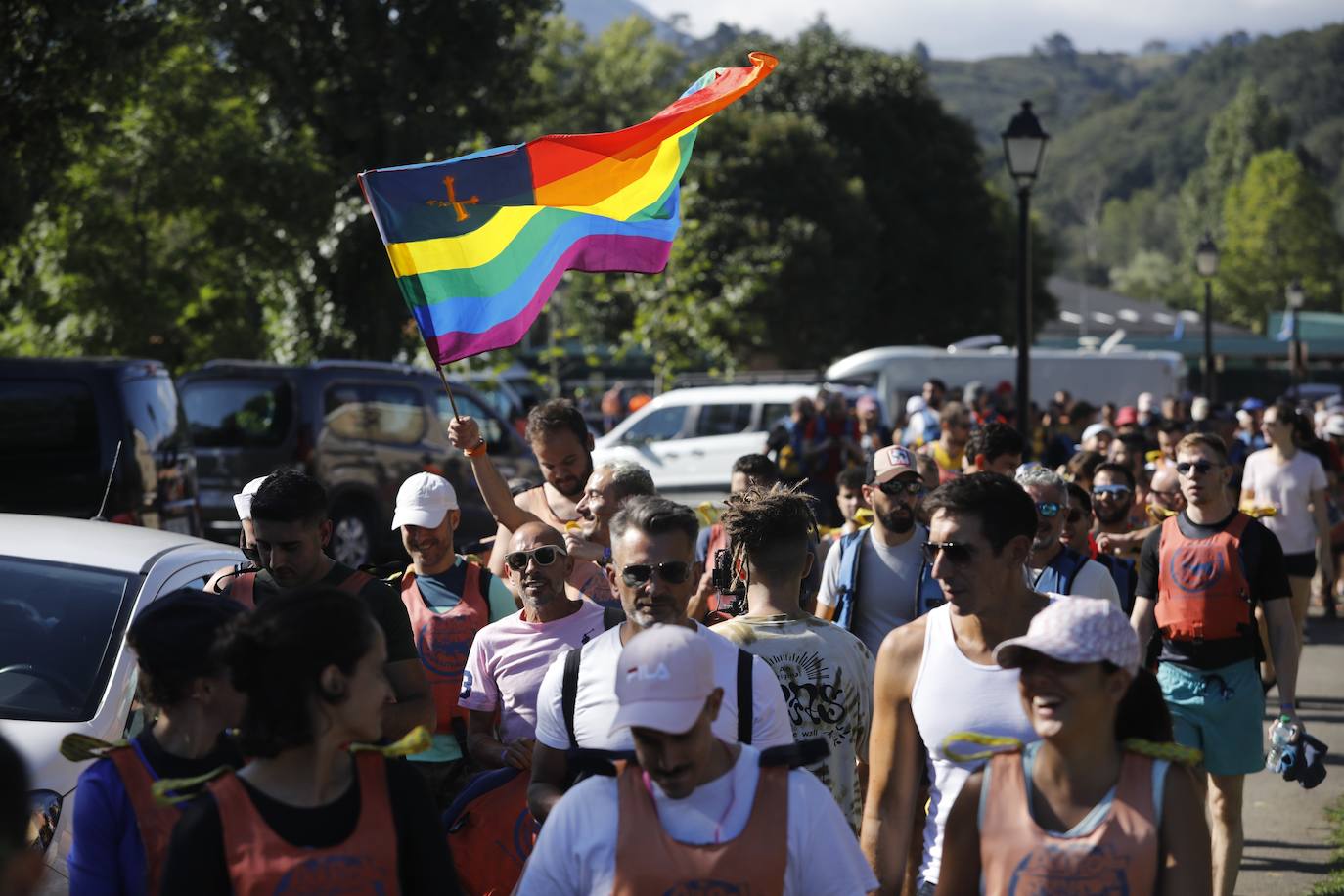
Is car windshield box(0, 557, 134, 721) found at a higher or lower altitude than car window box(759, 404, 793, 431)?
higher

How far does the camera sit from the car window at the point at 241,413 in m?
15.2

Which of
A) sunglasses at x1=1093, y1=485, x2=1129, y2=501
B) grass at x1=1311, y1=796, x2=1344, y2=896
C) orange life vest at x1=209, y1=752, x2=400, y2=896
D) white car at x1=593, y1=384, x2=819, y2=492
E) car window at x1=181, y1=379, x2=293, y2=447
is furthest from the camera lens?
white car at x1=593, y1=384, x2=819, y2=492

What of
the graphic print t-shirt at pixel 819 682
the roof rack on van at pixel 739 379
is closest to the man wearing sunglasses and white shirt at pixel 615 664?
the graphic print t-shirt at pixel 819 682

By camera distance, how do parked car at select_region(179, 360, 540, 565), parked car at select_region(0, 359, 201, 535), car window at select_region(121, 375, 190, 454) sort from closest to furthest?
1. parked car at select_region(0, 359, 201, 535)
2. car window at select_region(121, 375, 190, 454)
3. parked car at select_region(179, 360, 540, 565)

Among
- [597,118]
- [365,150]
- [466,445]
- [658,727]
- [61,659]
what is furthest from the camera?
[597,118]

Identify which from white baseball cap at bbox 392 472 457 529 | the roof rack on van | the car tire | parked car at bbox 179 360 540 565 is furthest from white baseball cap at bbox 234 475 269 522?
the roof rack on van

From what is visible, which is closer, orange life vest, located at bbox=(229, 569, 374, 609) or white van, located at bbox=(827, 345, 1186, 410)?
orange life vest, located at bbox=(229, 569, 374, 609)

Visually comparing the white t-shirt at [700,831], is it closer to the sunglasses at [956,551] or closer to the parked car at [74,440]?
the sunglasses at [956,551]

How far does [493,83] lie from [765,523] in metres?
18.8

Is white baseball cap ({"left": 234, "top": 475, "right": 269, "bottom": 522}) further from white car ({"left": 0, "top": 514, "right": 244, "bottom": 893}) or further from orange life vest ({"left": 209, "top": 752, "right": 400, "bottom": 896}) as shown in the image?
orange life vest ({"left": 209, "top": 752, "right": 400, "bottom": 896})

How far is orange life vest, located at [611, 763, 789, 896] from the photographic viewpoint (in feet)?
9.56

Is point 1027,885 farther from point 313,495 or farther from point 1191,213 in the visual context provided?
point 1191,213

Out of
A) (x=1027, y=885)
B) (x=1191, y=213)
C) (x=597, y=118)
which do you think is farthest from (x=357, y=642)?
(x=1191, y=213)

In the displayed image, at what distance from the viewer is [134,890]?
3.06 m
